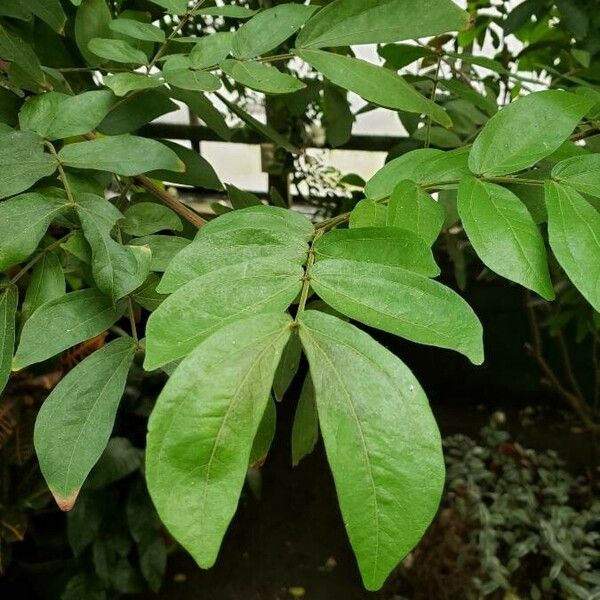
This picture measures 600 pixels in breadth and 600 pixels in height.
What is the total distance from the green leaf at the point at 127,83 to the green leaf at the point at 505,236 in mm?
307

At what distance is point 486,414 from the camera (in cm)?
268

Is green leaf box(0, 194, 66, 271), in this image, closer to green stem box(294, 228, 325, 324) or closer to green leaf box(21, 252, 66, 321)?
green leaf box(21, 252, 66, 321)

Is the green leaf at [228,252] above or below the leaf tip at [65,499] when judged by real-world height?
above

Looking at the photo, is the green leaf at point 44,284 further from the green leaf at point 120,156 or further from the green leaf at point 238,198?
the green leaf at point 238,198

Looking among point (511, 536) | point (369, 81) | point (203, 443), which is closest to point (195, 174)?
point (369, 81)

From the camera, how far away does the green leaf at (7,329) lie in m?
0.51

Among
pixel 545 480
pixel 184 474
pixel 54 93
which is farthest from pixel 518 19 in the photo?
pixel 545 480

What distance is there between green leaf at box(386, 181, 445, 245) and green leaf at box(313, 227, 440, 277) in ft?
0.16

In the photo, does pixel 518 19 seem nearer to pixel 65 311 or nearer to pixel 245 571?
pixel 65 311

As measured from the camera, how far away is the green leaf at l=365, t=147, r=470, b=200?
55 centimetres

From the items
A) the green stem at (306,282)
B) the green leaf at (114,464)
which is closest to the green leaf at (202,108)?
the green stem at (306,282)

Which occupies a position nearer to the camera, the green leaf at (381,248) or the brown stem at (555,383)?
the green leaf at (381,248)

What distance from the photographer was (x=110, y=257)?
0.51 metres

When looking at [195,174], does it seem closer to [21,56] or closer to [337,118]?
[21,56]
